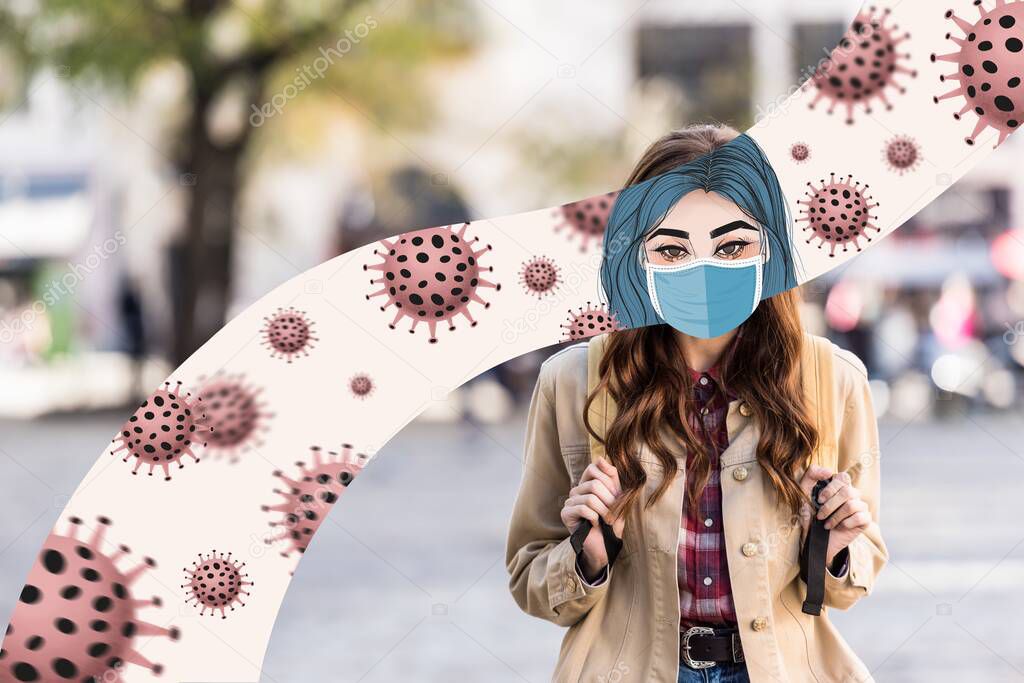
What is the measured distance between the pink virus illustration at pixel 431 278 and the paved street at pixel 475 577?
3.94 metres

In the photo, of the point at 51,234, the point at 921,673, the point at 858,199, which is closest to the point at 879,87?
the point at 858,199

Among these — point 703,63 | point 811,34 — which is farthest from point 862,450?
point 703,63

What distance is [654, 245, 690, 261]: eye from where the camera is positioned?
2.22 metres

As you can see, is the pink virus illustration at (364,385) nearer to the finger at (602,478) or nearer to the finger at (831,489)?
the finger at (602,478)

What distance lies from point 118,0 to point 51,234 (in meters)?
18.9

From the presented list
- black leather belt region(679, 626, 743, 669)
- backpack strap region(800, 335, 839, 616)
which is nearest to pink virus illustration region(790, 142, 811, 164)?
backpack strap region(800, 335, 839, 616)

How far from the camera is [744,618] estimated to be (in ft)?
7.13

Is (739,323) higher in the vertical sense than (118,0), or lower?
lower

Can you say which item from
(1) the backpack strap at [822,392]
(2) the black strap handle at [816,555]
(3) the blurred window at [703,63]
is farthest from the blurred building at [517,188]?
(2) the black strap handle at [816,555]

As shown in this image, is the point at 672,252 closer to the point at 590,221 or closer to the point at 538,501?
the point at 590,221

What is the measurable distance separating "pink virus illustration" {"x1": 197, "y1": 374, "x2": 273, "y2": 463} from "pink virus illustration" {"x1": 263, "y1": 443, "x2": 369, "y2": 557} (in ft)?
0.28

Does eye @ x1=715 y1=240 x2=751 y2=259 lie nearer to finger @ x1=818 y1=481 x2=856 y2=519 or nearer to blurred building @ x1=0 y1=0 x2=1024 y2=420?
finger @ x1=818 y1=481 x2=856 y2=519

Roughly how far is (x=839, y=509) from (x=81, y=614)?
50.4 inches

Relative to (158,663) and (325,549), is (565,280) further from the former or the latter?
(325,549)
